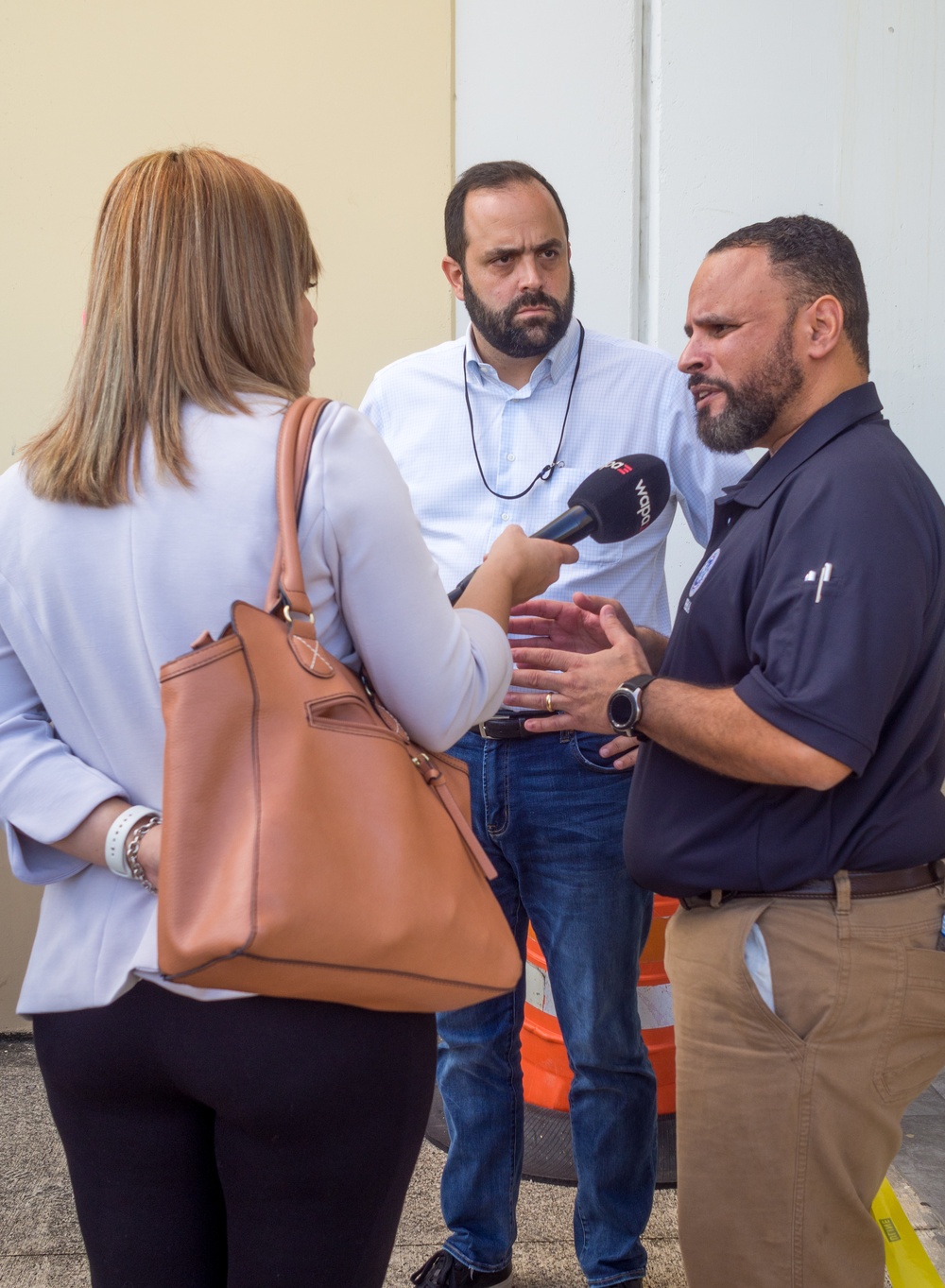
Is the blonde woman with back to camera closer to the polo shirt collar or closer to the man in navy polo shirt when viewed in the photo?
the man in navy polo shirt

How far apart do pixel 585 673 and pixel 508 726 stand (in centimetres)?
Answer: 43

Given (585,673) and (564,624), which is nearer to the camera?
(585,673)

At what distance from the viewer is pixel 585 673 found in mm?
1845

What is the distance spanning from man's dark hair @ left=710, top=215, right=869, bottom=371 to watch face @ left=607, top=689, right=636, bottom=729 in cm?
63

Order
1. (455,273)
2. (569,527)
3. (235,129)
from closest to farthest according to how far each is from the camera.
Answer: (569,527), (455,273), (235,129)

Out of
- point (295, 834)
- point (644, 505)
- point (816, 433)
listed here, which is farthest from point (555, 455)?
point (295, 834)

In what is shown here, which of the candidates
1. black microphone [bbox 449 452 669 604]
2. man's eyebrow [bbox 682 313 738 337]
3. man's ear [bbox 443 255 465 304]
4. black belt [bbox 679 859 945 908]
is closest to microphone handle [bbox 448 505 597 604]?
black microphone [bbox 449 452 669 604]

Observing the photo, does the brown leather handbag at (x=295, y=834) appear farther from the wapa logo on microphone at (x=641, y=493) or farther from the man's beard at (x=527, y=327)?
the man's beard at (x=527, y=327)

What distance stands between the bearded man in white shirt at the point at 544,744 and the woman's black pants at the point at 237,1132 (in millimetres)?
1072

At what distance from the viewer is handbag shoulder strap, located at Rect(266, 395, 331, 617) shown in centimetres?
106

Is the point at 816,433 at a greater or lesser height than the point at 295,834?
greater

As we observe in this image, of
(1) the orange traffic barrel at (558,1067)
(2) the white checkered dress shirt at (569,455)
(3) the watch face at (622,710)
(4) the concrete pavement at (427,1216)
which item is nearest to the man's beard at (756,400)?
(3) the watch face at (622,710)

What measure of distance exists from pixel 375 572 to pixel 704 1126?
1.02 m

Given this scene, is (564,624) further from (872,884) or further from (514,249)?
(514,249)
